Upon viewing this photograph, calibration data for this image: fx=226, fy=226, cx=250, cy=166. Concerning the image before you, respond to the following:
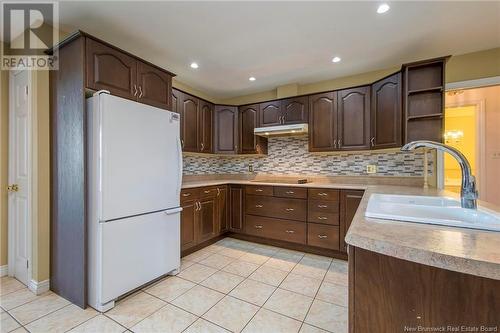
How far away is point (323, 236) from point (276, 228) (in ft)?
2.08

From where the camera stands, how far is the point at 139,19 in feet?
6.48

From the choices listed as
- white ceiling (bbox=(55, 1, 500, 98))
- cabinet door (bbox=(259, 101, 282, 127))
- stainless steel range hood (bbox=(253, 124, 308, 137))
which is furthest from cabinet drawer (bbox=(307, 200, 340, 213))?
white ceiling (bbox=(55, 1, 500, 98))

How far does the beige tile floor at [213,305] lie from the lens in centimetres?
161

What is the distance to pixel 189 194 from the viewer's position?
9.34 feet

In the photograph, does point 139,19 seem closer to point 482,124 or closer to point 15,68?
point 15,68

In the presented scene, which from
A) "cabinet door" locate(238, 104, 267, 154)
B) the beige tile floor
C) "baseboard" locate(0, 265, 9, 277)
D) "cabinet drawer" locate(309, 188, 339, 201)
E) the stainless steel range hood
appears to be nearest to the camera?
the beige tile floor

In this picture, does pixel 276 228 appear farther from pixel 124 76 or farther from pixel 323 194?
pixel 124 76

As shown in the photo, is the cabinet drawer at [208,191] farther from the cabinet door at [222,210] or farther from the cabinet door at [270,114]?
the cabinet door at [270,114]

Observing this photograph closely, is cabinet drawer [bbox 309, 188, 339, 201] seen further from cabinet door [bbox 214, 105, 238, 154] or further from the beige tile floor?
cabinet door [bbox 214, 105, 238, 154]

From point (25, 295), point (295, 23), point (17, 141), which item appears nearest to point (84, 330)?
point (25, 295)

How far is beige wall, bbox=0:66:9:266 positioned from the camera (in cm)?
226

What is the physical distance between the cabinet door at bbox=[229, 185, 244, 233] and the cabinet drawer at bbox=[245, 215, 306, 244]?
12 centimetres

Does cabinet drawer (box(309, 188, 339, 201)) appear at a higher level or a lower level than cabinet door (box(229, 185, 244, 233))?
higher

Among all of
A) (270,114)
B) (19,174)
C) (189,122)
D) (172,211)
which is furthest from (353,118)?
(19,174)
